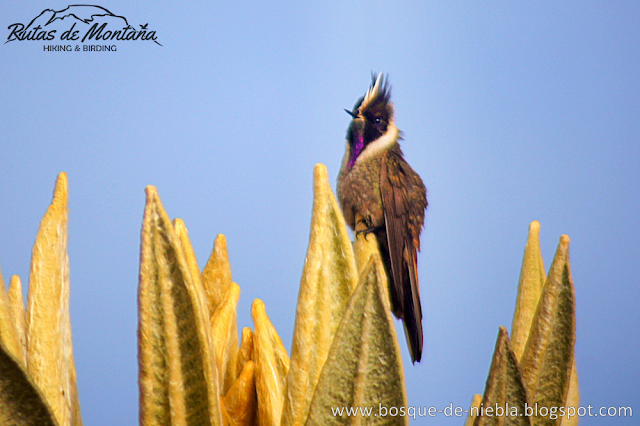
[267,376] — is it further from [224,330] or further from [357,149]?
[357,149]

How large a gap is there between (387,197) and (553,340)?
0.38 metres

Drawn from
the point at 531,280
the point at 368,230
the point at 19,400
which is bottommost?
the point at 19,400

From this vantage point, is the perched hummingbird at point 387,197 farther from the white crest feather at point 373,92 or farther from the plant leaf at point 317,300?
the plant leaf at point 317,300

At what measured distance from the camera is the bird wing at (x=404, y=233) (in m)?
0.71

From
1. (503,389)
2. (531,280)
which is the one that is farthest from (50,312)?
(531,280)

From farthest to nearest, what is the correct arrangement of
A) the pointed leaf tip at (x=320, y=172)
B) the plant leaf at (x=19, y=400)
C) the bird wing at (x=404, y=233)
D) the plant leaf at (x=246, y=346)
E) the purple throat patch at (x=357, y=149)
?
the purple throat patch at (x=357, y=149) < the bird wing at (x=404, y=233) < the plant leaf at (x=246, y=346) < the pointed leaf tip at (x=320, y=172) < the plant leaf at (x=19, y=400)

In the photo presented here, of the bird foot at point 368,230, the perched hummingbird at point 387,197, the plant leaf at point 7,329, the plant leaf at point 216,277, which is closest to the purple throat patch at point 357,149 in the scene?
the perched hummingbird at point 387,197

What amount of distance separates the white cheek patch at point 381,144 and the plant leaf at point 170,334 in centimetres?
49

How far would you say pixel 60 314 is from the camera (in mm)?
398

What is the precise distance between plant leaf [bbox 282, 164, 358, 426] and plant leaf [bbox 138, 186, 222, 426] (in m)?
0.07

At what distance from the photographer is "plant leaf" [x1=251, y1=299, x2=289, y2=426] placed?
0.44 metres

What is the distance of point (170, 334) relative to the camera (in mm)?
355

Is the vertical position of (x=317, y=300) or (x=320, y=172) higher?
(x=320, y=172)

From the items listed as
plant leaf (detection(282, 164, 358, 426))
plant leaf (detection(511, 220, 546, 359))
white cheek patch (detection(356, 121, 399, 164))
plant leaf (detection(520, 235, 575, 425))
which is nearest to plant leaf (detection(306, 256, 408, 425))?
plant leaf (detection(282, 164, 358, 426))
